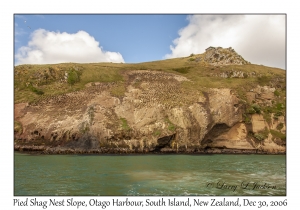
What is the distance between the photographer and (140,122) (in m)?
54.3

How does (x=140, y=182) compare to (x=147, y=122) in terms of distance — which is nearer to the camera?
(x=140, y=182)

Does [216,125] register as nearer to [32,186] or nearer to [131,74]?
[131,74]

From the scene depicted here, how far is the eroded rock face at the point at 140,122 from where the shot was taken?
4969 centimetres

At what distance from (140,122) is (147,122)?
1583 mm

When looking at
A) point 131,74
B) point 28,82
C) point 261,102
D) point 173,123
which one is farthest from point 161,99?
point 28,82

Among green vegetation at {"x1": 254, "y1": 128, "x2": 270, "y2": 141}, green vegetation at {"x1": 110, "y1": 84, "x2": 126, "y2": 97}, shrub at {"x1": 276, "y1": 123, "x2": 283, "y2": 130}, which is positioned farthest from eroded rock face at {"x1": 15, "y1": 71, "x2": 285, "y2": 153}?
green vegetation at {"x1": 110, "y1": 84, "x2": 126, "y2": 97}

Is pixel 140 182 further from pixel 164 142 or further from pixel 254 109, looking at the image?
pixel 254 109

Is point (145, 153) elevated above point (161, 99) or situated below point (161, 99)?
below

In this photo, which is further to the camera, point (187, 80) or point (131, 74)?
point (131, 74)

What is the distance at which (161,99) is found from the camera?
199 feet

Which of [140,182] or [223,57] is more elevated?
[223,57]

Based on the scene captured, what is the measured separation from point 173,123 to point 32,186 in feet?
121

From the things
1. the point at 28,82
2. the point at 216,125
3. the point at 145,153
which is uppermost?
the point at 28,82

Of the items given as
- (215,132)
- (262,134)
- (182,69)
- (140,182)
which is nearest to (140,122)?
(215,132)
